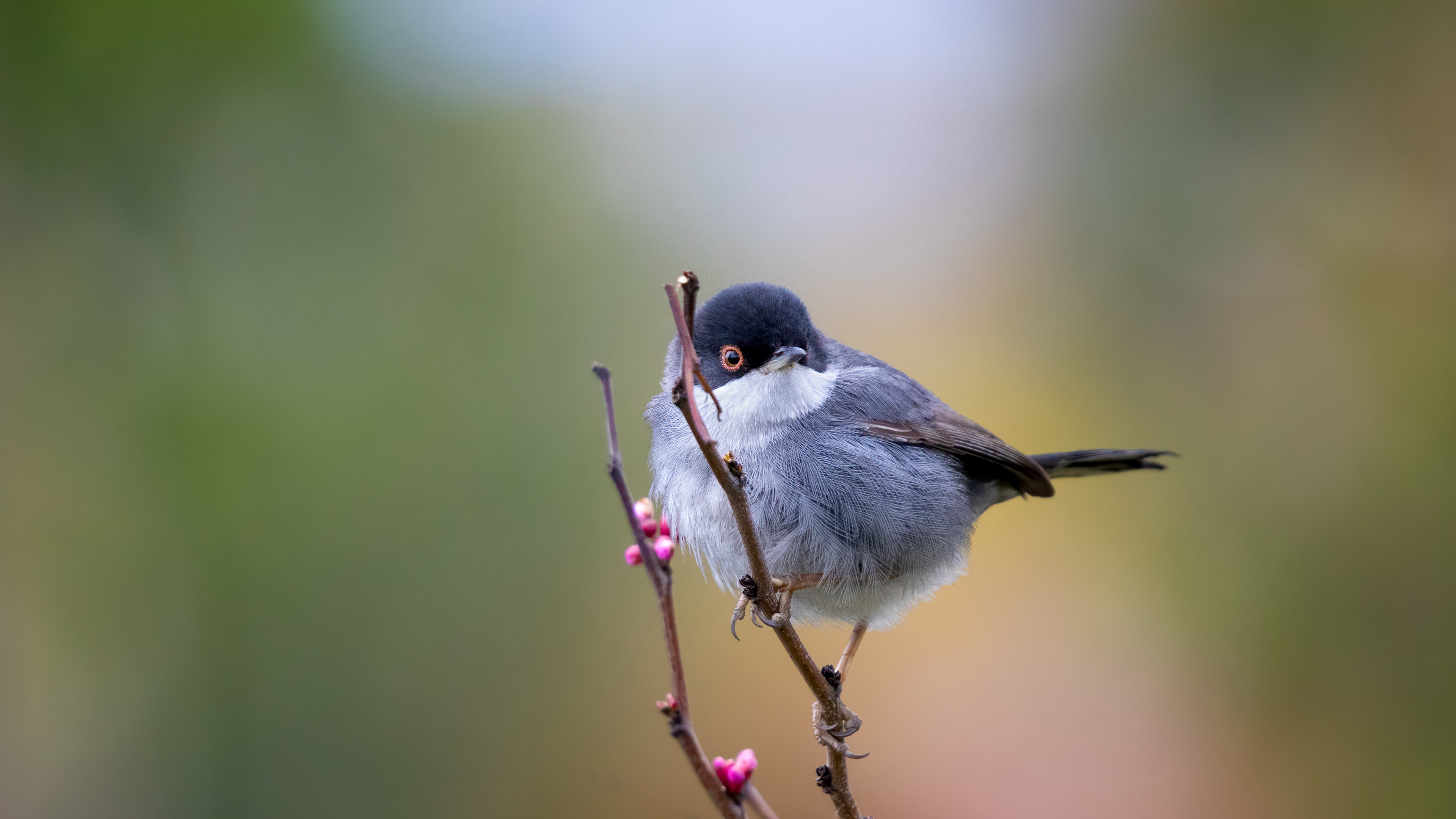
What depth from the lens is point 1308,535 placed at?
5.00 m

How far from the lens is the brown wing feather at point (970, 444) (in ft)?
9.73

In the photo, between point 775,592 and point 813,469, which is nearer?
point 775,592

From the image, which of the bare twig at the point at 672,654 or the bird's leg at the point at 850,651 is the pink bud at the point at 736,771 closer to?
the bare twig at the point at 672,654

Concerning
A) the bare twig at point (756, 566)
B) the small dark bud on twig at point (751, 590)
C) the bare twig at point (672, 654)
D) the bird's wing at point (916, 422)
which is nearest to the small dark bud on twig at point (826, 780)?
the bare twig at point (756, 566)

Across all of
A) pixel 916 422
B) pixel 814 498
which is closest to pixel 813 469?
pixel 814 498

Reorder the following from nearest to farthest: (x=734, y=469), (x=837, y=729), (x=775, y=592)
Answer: (x=734, y=469)
(x=775, y=592)
(x=837, y=729)

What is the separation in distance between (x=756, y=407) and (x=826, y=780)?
42.3 inches

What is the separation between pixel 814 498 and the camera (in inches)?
104

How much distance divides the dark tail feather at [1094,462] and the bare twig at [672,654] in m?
1.96

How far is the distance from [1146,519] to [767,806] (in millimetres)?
4138

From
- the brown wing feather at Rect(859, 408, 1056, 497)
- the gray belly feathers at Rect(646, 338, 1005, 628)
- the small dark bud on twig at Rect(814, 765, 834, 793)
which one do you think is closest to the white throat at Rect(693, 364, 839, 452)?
the gray belly feathers at Rect(646, 338, 1005, 628)

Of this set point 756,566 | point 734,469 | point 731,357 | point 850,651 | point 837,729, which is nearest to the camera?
point 734,469

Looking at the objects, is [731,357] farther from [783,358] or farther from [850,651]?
[850,651]

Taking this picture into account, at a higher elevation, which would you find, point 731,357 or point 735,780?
point 731,357
